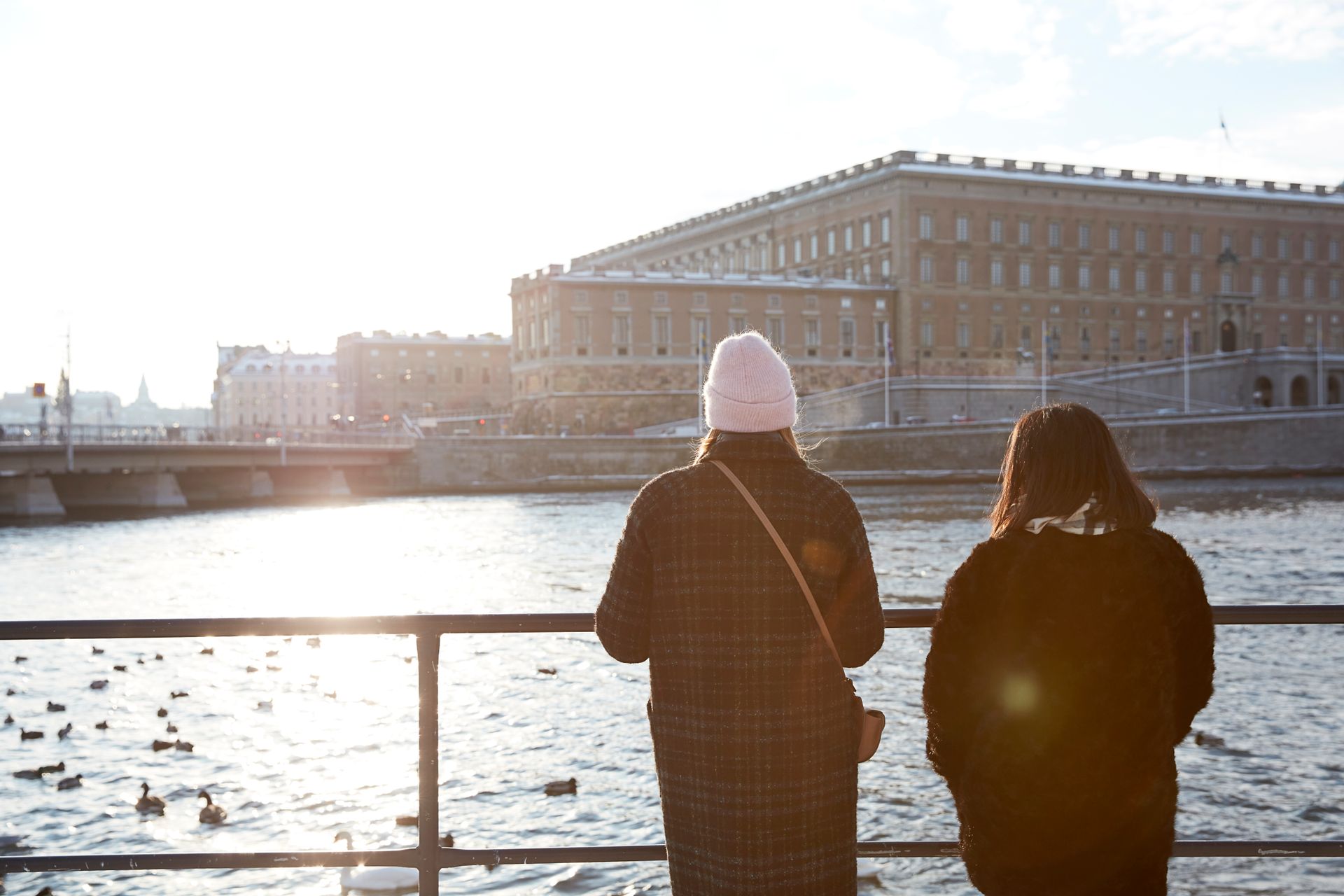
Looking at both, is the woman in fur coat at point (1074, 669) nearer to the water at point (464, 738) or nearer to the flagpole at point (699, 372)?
the water at point (464, 738)

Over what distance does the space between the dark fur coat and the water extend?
2732 millimetres

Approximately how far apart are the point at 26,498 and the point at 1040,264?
48967 mm

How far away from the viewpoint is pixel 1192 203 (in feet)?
230

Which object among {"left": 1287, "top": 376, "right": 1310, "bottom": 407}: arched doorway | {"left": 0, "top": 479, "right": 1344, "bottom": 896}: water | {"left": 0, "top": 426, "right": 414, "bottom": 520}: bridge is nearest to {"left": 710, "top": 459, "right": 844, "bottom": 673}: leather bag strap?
{"left": 0, "top": 479, "right": 1344, "bottom": 896}: water

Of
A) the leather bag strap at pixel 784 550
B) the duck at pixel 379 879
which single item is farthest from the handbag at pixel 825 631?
the duck at pixel 379 879

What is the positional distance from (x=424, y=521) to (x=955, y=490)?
17814 millimetres

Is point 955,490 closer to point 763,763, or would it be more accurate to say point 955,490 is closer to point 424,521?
point 424,521

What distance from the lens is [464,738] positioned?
10.5 meters

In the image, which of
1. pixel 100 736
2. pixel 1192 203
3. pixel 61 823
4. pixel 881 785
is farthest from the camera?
pixel 1192 203

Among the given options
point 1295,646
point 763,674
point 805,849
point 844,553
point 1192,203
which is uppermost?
point 1192,203

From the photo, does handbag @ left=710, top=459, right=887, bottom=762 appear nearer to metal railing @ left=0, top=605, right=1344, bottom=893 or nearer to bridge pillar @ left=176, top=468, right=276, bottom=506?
metal railing @ left=0, top=605, right=1344, bottom=893

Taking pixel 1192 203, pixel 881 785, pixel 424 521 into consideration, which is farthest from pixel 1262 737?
pixel 1192 203

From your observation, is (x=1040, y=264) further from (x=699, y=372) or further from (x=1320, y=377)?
(x=699, y=372)

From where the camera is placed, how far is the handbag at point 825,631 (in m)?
2.23
